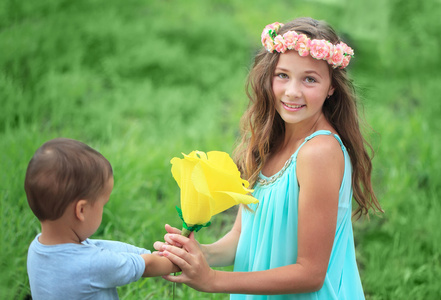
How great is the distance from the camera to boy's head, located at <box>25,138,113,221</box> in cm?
142

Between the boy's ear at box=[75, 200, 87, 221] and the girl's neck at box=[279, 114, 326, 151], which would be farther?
the girl's neck at box=[279, 114, 326, 151]

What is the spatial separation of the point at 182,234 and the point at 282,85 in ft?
2.15

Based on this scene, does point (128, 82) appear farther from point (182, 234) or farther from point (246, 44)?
point (182, 234)

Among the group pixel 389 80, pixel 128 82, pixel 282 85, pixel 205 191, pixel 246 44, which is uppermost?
pixel 246 44

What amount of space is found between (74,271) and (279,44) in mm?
1058

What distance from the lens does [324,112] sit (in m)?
2.00

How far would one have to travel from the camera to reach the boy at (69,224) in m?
1.42

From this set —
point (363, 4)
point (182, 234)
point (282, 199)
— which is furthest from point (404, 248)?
point (363, 4)

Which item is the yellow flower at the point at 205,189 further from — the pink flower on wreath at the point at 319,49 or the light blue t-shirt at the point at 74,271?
the pink flower on wreath at the point at 319,49

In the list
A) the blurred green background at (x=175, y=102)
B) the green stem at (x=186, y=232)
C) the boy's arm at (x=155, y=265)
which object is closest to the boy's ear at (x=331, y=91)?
the blurred green background at (x=175, y=102)

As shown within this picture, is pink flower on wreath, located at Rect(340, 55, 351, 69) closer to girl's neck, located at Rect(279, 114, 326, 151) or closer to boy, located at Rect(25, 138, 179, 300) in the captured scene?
girl's neck, located at Rect(279, 114, 326, 151)

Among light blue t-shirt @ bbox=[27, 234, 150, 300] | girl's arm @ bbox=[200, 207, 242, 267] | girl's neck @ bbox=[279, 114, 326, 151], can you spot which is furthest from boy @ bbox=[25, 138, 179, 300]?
girl's neck @ bbox=[279, 114, 326, 151]

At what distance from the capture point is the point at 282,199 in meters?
1.81

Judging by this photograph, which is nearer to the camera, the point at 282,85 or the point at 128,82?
the point at 282,85
